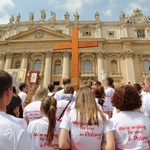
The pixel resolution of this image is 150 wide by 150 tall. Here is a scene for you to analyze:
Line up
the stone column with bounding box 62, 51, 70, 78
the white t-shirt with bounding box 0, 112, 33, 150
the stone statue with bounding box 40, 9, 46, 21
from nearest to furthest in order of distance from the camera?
the white t-shirt with bounding box 0, 112, 33, 150, the stone column with bounding box 62, 51, 70, 78, the stone statue with bounding box 40, 9, 46, 21

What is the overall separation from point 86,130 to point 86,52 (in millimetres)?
25007

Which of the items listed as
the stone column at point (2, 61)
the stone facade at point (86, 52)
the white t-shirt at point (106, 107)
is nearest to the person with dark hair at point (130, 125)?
the white t-shirt at point (106, 107)

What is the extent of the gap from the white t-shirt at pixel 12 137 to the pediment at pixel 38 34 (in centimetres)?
2668

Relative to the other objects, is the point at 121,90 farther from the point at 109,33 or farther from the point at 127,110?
the point at 109,33

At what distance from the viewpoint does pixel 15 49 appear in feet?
89.1

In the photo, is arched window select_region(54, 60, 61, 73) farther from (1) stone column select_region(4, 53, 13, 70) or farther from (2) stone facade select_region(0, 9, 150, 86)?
(1) stone column select_region(4, 53, 13, 70)

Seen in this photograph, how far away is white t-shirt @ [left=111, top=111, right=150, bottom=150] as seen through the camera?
2.33 meters

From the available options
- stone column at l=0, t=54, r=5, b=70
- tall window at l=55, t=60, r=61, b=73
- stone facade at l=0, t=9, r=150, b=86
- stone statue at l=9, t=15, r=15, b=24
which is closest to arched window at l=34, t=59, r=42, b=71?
stone facade at l=0, t=9, r=150, b=86

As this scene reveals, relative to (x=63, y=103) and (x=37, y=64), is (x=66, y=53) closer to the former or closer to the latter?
(x=37, y=64)

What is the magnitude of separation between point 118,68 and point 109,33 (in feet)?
24.3

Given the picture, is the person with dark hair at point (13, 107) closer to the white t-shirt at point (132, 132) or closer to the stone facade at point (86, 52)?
the white t-shirt at point (132, 132)

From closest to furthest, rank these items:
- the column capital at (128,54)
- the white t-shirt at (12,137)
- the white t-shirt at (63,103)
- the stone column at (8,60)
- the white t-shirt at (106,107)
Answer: the white t-shirt at (12,137)
the white t-shirt at (63,103)
the white t-shirt at (106,107)
the column capital at (128,54)
the stone column at (8,60)

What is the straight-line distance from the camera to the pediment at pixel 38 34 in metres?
27.3

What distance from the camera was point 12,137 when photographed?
120 centimetres
